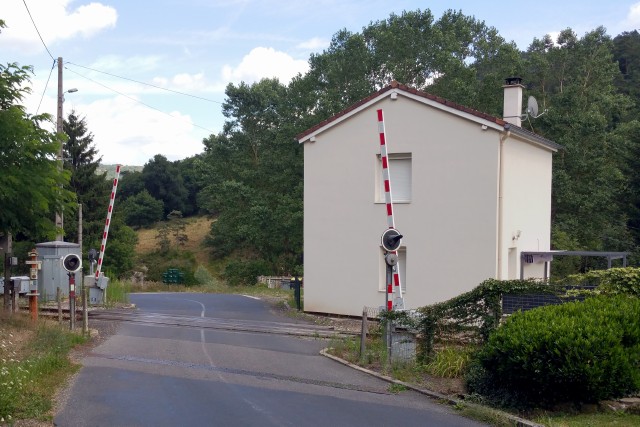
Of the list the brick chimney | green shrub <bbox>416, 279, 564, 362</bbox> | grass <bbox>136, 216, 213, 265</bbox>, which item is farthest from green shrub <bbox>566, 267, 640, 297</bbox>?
grass <bbox>136, 216, 213, 265</bbox>

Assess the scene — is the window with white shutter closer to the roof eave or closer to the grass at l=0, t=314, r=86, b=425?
the roof eave

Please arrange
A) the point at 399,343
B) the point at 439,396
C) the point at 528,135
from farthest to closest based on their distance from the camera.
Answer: the point at 528,135
the point at 399,343
the point at 439,396

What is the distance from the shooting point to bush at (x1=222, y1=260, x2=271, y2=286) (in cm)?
5144

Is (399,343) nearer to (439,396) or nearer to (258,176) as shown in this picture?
(439,396)

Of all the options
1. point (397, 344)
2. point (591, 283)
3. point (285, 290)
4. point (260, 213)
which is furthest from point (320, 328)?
point (260, 213)

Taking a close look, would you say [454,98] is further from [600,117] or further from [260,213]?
[260,213]

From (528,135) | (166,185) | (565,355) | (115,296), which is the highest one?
(166,185)

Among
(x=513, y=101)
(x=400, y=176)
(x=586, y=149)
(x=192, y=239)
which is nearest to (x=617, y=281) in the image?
(x=400, y=176)

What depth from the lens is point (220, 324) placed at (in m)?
19.8

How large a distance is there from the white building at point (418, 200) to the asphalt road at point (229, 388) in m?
5.25

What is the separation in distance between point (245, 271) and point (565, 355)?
44.3m

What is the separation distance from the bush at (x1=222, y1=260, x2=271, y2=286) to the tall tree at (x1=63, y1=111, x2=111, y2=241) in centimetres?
997

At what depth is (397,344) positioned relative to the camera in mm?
12711

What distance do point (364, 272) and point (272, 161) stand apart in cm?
2747
